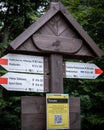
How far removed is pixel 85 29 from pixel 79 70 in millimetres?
6501

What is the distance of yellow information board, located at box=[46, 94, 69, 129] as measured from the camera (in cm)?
484

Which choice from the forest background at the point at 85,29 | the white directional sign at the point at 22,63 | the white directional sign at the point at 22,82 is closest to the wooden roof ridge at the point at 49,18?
the white directional sign at the point at 22,63

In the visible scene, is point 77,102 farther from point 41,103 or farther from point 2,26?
point 2,26

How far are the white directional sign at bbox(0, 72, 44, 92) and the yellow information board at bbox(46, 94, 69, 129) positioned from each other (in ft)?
0.80

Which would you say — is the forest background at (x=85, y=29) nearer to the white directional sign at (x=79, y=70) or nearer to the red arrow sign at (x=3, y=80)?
the white directional sign at (x=79, y=70)

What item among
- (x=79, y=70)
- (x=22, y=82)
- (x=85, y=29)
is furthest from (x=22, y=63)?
(x=85, y=29)

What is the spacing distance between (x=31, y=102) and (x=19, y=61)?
645 millimetres

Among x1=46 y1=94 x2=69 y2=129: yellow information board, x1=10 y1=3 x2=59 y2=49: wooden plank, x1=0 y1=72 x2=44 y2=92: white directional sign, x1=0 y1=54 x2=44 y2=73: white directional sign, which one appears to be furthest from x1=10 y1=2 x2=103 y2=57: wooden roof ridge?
x1=46 y1=94 x2=69 y2=129: yellow information board

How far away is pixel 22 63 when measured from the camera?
4.95 meters

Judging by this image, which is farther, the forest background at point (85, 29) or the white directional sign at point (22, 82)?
the forest background at point (85, 29)

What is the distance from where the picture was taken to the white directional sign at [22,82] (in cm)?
480

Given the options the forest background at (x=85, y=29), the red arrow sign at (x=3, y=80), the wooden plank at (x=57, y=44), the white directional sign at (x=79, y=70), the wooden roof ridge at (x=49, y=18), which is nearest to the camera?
the red arrow sign at (x=3, y=80)

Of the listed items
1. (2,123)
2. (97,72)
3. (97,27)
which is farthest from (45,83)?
(2,123)

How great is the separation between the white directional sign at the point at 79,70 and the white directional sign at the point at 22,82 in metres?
0.52
